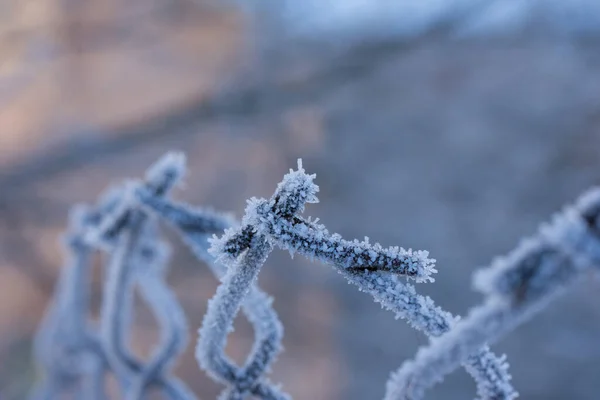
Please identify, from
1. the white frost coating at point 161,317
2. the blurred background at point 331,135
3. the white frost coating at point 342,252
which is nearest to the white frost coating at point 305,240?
the white frost coating at point 342,252

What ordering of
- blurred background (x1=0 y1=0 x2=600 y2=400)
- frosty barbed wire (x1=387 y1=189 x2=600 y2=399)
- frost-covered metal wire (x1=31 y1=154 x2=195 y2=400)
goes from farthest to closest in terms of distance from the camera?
blurred background (x1=0 y1=0 x2=600 y2=400) → frost-covered metal wire (x1=31 y1=154 x2=195 y2=400) → frosty barbed wire (x1=387 y1=189 x2=600 y2=399)

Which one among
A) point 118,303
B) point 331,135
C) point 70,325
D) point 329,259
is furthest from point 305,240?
point 331,135

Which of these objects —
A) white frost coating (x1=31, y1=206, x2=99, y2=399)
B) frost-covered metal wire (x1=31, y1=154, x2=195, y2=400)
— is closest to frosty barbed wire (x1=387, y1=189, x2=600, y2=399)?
frost-covered metal wire (x1=31, y1=154, x2=195, y2=400)

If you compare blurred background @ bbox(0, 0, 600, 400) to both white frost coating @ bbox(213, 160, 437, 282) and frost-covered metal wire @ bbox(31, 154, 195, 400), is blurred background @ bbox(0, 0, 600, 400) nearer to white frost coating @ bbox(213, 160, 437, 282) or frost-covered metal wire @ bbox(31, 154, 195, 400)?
frost-covered metal wire @ bbox(31, 154, 195, 400)

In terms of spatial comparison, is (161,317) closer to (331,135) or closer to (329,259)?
(329,259)

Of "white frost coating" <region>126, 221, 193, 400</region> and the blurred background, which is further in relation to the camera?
the blurred background

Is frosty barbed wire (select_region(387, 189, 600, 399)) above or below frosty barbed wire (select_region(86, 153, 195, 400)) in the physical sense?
below
